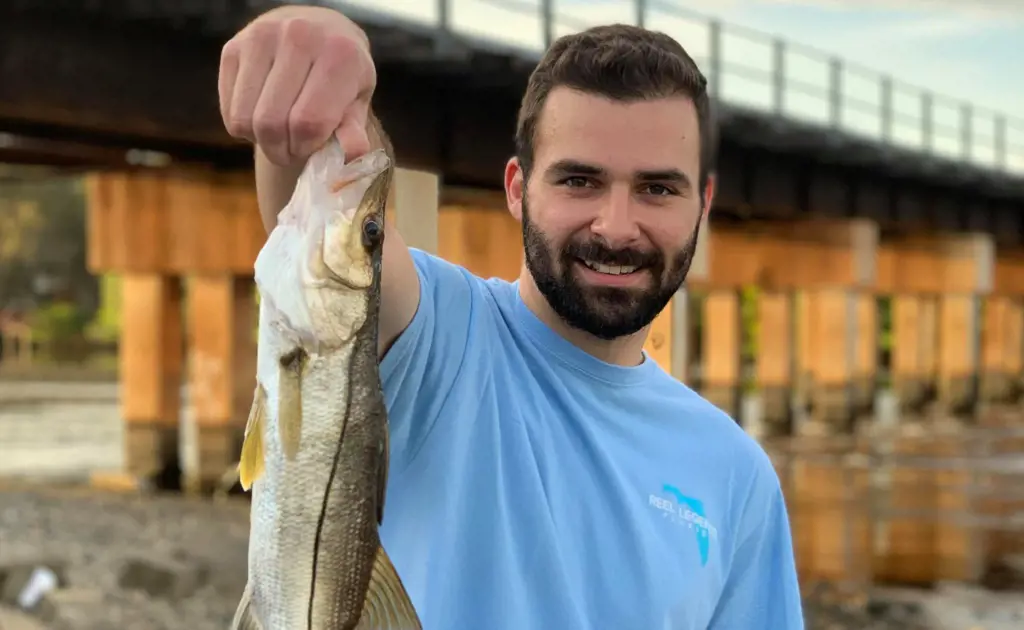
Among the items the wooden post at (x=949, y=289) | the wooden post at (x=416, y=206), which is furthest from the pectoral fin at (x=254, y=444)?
the wooden post at (x=949, y=289)

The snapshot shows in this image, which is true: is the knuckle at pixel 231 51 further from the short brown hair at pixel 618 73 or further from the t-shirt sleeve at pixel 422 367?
the short brown hair at pixel 618 73

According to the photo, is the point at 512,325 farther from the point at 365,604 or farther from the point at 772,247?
the point at 772,247

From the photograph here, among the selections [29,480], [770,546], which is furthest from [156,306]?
[770,546]

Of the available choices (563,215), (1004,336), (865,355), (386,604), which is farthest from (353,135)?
(1004,336)

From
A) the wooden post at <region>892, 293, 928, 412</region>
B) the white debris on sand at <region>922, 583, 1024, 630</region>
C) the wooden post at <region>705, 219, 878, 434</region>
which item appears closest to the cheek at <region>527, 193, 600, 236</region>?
the white debris on sand at <region>922, 583, 1024, 630</region>

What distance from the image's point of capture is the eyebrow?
→ 2.48 meters

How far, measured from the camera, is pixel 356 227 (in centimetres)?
201

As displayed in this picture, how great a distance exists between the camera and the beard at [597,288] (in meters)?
2.50

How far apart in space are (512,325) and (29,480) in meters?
18.1

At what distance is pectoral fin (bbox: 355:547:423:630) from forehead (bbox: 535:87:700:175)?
987mm

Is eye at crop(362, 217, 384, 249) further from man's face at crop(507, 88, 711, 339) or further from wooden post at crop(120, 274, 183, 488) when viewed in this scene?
wooden post at crop(120, 274, 183, 488)

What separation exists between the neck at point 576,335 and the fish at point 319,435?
0.60m

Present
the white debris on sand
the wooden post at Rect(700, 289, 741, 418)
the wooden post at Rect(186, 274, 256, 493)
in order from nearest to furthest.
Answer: the white debris on sand
the wooden post at Rect(186, 274, 256, 493)
the wooden post at Rect(700, 289, 741, 418)

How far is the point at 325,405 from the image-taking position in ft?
6.88
